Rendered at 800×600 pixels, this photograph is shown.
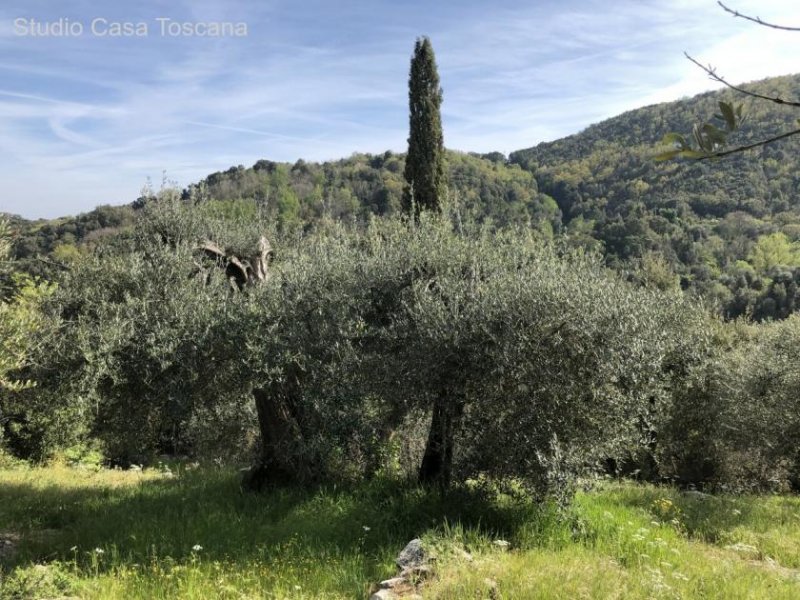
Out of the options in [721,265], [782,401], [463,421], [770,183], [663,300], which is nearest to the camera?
[463,421]

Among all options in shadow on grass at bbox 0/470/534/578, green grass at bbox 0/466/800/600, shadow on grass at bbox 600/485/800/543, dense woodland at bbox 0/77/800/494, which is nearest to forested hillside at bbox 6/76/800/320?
shadow on grass at bbox 600/485/800/543

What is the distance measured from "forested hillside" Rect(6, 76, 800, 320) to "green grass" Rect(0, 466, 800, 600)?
141ft

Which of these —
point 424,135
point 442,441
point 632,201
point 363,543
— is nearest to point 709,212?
point 632,201

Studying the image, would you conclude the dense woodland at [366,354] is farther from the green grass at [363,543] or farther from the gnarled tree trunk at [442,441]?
the green grass at [363,543]

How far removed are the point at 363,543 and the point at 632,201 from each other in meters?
115

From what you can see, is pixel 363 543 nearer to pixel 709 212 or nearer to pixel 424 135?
pixel 424 135

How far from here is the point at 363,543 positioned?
8.87m

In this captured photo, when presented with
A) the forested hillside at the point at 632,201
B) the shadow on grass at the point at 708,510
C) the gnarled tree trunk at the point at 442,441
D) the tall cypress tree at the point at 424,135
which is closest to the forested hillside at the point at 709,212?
the forested hillside at the point at 632,201

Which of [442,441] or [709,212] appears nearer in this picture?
[442,441]

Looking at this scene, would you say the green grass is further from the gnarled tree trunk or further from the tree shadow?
the gnarled tree trunk

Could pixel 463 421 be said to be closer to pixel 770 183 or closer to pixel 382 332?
pixel 382 332

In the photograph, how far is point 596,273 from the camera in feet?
35.8

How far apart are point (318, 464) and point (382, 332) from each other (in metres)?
3.08

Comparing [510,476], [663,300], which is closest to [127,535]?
[510,476]
